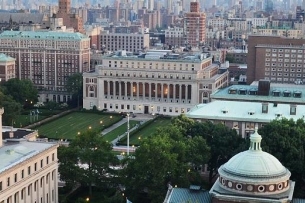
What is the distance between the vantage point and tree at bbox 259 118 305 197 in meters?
76.2

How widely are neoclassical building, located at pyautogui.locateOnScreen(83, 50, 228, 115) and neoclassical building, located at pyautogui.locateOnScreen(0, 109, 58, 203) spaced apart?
7985 cm

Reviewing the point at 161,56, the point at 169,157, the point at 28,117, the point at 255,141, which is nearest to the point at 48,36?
the point at 161,56

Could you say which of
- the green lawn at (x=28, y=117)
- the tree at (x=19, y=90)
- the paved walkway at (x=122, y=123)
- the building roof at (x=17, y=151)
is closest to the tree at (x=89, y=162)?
the building roof at (x=17, y=151)

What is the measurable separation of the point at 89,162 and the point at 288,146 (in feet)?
81.0

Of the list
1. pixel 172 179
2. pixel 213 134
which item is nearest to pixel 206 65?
pixel 213 134

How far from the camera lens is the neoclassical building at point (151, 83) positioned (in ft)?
505

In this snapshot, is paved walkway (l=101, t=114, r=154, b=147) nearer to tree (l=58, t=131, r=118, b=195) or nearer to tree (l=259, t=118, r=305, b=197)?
tree (l=58, t=131, r=118, b=195)

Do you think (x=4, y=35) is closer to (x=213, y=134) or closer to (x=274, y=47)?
(x=274, y=47)

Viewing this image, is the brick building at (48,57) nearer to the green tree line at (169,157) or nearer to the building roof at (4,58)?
the building roof at (4,58)

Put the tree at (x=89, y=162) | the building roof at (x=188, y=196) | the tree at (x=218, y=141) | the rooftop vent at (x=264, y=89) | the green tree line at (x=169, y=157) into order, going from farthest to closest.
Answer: the rooftop vent at (x=264, y=89), the tree at (x=218, y=141), the tree at (x=89, y=162), the green tree line at (x=169, y=157), the building roof at (x=188, y=196)

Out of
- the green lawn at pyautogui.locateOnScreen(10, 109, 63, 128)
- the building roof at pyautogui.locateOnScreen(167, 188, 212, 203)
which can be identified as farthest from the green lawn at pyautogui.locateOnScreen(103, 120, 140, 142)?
the building roof at pyautogui.locateOnScreen(167, 188, 212, 203)

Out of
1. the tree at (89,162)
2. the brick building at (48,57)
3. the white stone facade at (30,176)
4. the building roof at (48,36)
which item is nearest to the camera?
the white stone facade at (30,176)

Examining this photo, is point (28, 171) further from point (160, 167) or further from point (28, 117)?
point (28, 117)

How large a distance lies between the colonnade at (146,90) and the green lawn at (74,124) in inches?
399
